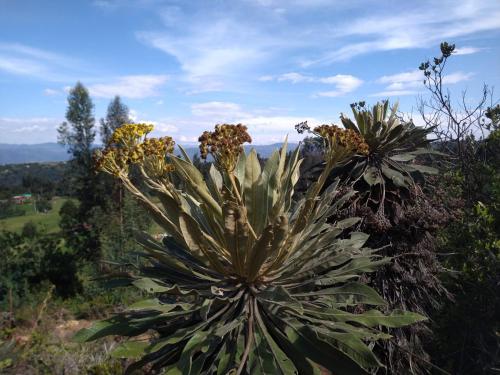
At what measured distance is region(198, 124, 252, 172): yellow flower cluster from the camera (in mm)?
2100

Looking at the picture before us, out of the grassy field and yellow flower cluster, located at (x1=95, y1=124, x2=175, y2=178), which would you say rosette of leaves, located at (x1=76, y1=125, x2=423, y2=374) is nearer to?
yellow flower cluster, located at (x1=95, y1=124, x2=175, y2=178)

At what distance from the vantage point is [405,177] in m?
3.79

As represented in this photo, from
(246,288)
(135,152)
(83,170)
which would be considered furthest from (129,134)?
(83,170)

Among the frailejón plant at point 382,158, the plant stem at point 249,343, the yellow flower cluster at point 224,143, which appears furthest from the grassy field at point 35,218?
the yellow flower cluster at point 224,143

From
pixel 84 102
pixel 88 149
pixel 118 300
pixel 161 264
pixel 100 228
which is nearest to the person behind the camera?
pixel 161 264

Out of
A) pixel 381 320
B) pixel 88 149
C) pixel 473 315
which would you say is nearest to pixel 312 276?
pixel 381 320

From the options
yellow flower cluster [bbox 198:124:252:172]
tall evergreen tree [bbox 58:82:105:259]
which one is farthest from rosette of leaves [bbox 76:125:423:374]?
tall evergreen tree [bbox 58:82:105:259]

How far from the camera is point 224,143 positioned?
209 cm

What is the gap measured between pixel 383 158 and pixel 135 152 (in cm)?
258

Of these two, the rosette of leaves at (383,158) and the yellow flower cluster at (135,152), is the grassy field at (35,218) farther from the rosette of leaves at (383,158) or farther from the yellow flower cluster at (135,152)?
the yellow flower cluster at (135,152)

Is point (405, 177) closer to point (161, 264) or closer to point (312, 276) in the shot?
point (312, 276)

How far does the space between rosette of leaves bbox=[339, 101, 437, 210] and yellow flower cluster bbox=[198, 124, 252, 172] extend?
6.42 feet

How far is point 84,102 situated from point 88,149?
493 centimetres

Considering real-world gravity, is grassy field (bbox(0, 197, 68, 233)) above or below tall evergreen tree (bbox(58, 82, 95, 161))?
below
